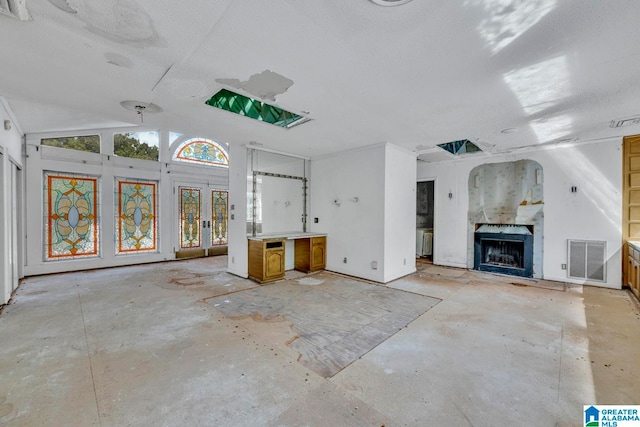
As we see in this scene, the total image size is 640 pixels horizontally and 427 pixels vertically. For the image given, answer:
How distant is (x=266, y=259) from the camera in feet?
15.2

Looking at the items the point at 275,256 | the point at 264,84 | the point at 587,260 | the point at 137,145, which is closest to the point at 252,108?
the point at 264,84

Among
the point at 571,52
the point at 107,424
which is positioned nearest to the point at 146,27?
the point at 107,424

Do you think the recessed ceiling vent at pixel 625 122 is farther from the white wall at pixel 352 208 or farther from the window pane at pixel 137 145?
the window pane at pixel 137 145

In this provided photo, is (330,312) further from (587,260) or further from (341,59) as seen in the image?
(587,260)

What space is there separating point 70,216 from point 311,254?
4971 millimetres

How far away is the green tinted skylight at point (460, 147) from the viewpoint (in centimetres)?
504

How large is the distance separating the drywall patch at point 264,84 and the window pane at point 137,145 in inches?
197

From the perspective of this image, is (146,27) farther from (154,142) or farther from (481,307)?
(154,142)

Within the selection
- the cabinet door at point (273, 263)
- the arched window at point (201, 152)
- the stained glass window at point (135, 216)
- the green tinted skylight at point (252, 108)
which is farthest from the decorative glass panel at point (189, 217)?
the green tinted skylight at point (252, 108)

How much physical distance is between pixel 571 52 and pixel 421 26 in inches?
50.1

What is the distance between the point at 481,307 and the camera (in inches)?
138

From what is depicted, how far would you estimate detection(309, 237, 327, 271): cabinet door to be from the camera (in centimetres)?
542

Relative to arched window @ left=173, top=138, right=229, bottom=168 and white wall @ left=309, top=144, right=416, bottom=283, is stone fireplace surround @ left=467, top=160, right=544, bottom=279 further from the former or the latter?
arched window @ left=173, top=138, right=229, bottom=168

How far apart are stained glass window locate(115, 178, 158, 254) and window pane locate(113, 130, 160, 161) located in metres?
0.63
